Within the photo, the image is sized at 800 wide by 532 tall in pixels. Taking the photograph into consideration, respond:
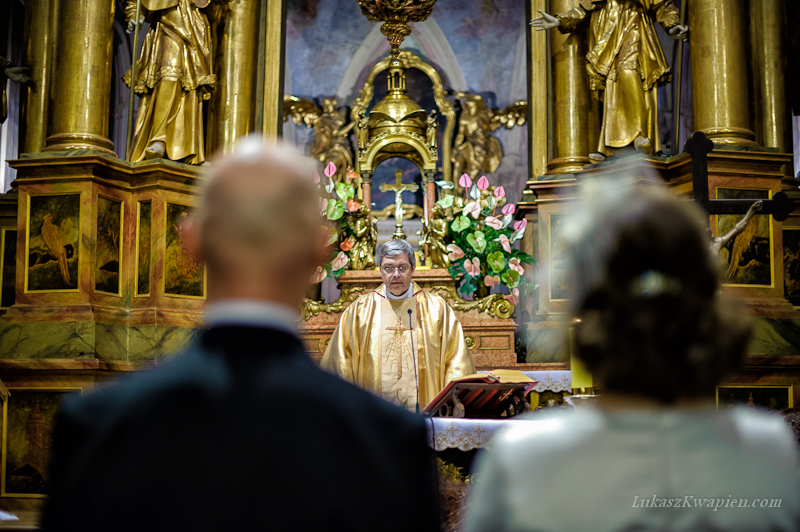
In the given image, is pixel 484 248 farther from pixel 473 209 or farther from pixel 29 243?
pixel 29 243

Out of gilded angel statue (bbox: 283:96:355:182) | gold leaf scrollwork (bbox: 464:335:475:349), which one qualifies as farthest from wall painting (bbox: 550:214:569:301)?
gilded angel statue (bbox: 283:96:355:182)

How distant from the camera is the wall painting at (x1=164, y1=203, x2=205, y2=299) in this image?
6551 mm

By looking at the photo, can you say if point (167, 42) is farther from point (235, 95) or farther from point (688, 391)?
point (688, 391)

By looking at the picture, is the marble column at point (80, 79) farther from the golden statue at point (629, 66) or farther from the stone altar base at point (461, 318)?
the golden statue at point (629, 66)

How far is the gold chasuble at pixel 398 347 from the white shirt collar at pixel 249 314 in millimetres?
4131

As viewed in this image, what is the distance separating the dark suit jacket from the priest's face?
161 inches

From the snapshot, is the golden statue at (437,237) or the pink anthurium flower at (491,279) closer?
the pink anthurium flower at (491,279)

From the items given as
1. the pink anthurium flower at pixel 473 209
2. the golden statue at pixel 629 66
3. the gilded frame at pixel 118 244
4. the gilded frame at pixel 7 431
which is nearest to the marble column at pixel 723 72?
the golden statue at pixel 629 66

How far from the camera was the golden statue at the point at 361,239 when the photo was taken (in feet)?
23.2

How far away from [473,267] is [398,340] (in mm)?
1365

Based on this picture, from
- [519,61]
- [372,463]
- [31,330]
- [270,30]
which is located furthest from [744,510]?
[519,61]

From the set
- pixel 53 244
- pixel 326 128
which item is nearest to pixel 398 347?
pixel 53 244

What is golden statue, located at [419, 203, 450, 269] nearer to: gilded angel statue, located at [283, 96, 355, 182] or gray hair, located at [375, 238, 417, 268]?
gray hair, located at [375, 238, 417, 268]

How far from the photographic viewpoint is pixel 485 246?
6453 millimetres
